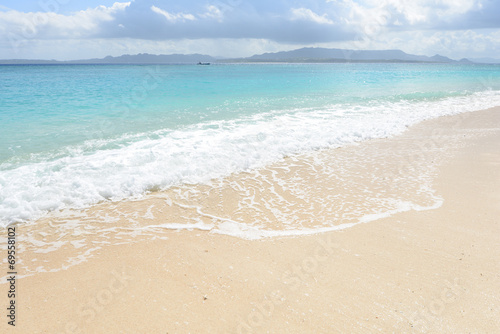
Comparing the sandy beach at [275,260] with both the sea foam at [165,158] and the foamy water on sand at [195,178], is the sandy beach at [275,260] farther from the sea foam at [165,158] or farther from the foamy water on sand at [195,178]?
the sea foam at [165,158]

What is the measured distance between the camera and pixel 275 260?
15.1 ft

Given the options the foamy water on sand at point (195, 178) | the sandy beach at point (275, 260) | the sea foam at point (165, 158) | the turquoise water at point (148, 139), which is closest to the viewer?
the sandy beach at point (275, 260)

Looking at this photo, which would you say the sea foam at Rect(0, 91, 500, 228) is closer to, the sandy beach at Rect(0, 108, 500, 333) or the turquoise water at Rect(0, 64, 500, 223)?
the turquoise water at Rect(0, 64, 500, 223)

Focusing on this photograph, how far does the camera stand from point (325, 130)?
1235cm

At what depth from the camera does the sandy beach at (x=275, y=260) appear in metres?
3.54

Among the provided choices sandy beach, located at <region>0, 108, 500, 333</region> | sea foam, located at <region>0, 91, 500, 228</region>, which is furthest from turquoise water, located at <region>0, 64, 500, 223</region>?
sandy beach, located at <region>0, 108, 500, 333</region>

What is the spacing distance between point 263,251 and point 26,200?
15.9ft

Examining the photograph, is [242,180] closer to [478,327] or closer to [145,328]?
[145,328]

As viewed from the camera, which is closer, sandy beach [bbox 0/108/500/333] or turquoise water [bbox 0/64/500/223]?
sandy beach [bbox 0/108/500/333]

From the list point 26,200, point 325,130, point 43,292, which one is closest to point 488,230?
point 43,292

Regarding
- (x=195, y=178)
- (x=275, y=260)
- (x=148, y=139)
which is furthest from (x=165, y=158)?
(x=275, y=260)

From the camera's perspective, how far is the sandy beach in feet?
11.6

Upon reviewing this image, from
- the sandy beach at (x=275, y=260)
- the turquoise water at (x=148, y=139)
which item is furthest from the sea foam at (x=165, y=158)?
the sandy beach at (x=275, y=260)

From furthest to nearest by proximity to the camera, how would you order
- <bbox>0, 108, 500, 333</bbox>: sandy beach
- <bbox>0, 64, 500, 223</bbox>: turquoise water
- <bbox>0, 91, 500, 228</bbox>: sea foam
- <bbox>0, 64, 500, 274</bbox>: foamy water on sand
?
<bbox>0, 64, 500, 223</bbox>: turquoise water < <bbox>0, 91, 500, 228</bbox>: sea foam < <bbox>0, 64, 500, 274</bbox>: foamy water on sand < <bbox>0, 108, 500, 333</bbox>: sandy beach
